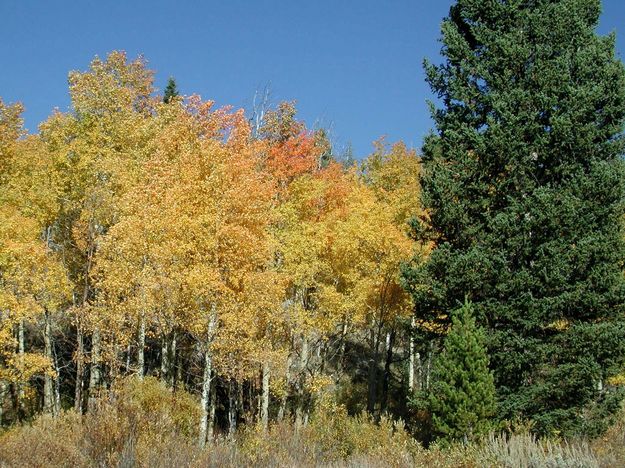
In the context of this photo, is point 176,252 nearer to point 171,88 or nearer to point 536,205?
point 536,205

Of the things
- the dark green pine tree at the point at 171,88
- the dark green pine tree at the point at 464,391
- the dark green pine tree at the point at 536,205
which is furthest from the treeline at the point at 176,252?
the dark green pine tree at the point at 171,88

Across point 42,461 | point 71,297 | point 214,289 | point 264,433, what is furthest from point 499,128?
point 71,297

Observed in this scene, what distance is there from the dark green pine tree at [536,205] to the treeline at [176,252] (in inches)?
79.1

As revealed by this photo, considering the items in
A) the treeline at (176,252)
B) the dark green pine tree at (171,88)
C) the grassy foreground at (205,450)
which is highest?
the dark green pine tree at (171,88)

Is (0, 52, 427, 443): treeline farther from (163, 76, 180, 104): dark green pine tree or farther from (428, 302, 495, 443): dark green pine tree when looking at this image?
(163, 76, 180, 104): dark green pine tree

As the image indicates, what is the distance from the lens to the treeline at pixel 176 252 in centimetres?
1500

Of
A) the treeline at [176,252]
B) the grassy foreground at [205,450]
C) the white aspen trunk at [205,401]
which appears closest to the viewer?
the grassy foreground at [205,450]

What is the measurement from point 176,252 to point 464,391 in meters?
7.87

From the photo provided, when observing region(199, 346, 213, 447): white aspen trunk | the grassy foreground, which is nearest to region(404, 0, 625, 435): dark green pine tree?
the grassy foreground

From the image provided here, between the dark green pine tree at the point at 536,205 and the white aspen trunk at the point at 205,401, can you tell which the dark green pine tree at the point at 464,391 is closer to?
the dark green pine tree at the point at 536,205

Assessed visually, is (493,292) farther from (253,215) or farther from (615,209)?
(253,215)

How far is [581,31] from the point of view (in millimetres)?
15266

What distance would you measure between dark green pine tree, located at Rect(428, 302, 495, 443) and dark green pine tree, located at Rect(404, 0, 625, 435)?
46.3 inches

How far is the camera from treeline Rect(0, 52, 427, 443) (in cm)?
1500
